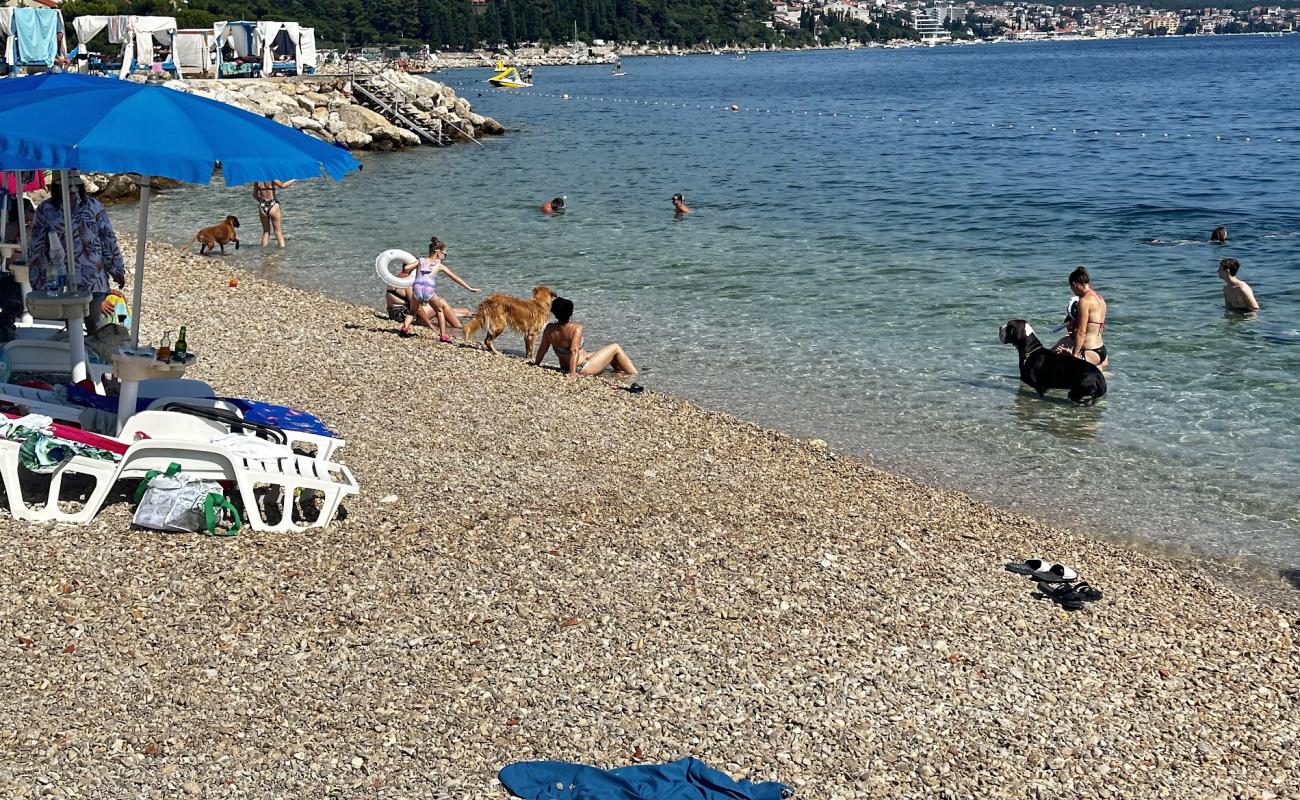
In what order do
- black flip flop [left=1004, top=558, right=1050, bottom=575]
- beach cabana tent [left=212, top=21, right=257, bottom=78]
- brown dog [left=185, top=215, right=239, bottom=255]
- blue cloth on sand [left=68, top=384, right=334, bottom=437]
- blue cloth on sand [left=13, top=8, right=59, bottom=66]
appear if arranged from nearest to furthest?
1. black flip flop [left=1004, top=558, right=1050, bottom=575]
2. blue cloth on sand [left=68, top=384, right=334, bottom=437]
3. brown dog [left=185, top=215, right=239, bottom=255]
4. blue cloth on sand [left=13, top=8, right=59, bottom=66]
5. beach cabana tent [left=212, top=21, right=257, bottom=78]

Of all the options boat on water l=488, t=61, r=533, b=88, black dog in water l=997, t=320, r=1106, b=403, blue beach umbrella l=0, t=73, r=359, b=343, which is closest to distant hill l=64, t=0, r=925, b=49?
boat on water l=488, t=61, r=533, b=88

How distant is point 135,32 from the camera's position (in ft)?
143

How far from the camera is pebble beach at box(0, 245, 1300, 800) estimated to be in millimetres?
4742

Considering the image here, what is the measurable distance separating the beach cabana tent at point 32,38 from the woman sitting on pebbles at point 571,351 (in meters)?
30.8

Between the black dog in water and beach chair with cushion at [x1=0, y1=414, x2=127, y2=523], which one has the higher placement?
beach chair with cushion at [x1=0, y1=414, x2=127, y2=523]

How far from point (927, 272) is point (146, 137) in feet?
45.1

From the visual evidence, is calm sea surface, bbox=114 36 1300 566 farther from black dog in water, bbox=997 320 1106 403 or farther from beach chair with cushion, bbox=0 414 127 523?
beach chair with cushion, bbox=0 414 127 523

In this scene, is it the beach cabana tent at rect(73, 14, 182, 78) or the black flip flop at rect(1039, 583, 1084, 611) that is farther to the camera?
the beach cabana tent at rect(73, 14, 182, 78)

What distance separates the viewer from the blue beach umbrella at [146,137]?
5824mm

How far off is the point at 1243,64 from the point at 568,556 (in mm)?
115725

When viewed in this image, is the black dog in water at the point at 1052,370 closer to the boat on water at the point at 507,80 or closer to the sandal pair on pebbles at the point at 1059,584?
the sandal pair on pebbles at the point at 1059,584

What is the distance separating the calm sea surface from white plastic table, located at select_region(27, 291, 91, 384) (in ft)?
18.2

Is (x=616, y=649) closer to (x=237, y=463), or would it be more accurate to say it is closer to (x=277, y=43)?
(x=237, y=463)

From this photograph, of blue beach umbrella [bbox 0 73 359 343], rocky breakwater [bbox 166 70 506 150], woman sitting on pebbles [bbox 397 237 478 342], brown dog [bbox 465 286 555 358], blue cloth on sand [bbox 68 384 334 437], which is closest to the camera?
blue beach umbrella [bbox 0 73 359 343]
